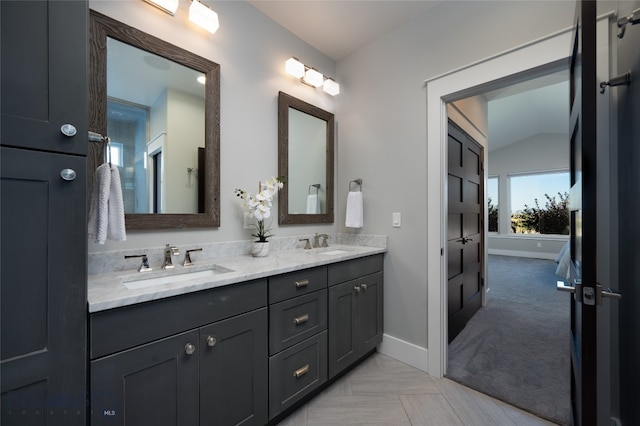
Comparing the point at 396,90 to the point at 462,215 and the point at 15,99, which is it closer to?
the point at 462,215

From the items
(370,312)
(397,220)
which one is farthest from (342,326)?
(397,220)

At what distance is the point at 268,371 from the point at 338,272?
2.31 feet

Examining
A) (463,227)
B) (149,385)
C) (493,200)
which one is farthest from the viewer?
(493,200)

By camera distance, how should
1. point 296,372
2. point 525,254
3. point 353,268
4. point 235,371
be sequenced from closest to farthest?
point 235,371
point 296,372
point 353,268
point 525,254

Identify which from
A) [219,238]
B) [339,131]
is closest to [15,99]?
[219,238]

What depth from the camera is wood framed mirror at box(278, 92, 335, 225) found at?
2.14 m

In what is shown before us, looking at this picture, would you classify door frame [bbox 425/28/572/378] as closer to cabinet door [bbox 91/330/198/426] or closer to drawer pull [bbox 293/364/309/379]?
drawer pull [bbox 293/364/309/379]

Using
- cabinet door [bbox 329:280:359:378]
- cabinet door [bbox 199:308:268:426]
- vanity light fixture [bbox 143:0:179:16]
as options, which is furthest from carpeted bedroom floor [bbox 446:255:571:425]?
vanity light fixture [bbox 143:0:179:16]

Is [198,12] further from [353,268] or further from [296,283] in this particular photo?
[353,268]

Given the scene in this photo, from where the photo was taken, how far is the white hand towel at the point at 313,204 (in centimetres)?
237

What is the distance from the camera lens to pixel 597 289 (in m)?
0.83

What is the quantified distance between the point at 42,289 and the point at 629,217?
2176mm

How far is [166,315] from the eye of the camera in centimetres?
102

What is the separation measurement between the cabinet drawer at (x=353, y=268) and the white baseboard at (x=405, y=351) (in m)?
0.60
